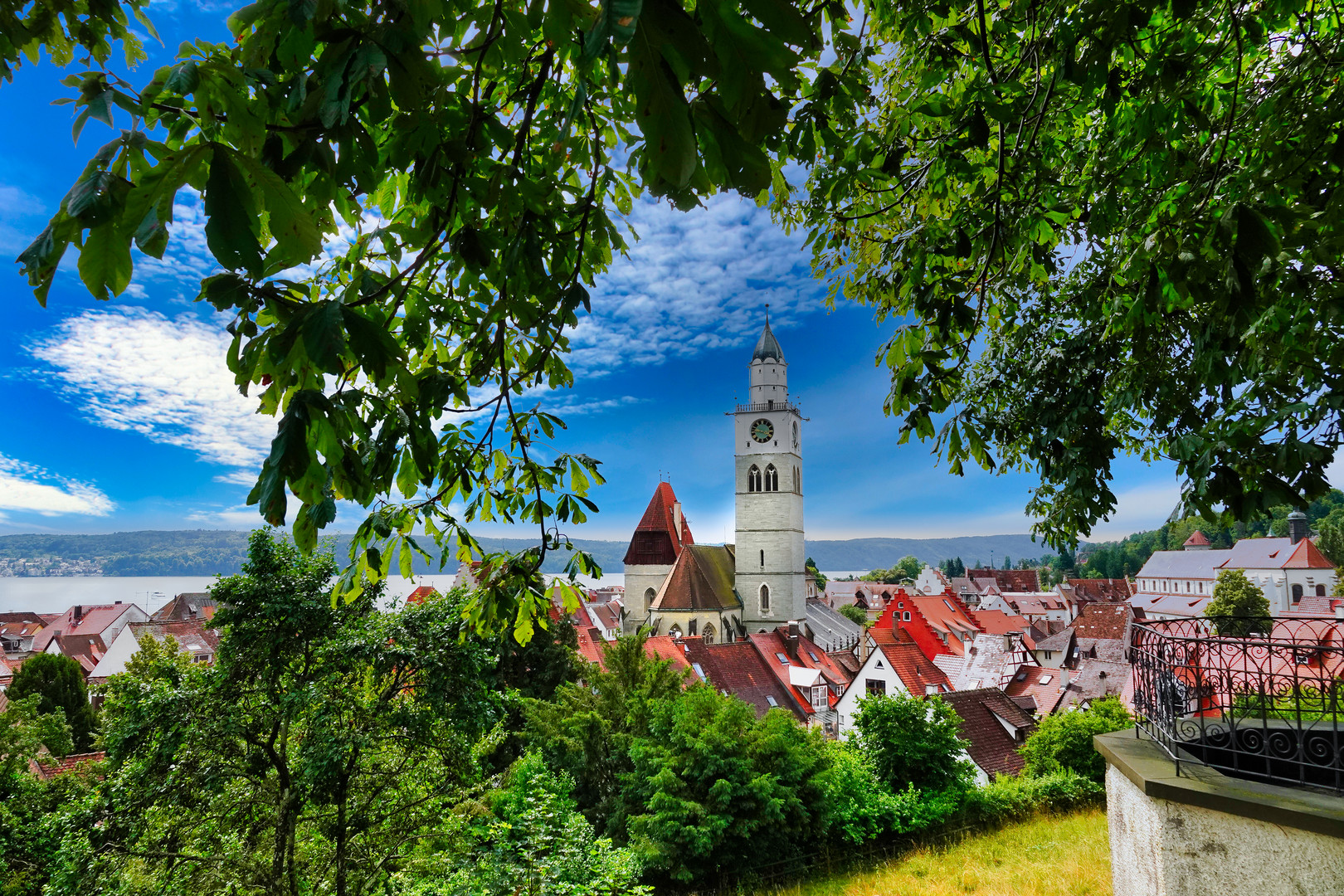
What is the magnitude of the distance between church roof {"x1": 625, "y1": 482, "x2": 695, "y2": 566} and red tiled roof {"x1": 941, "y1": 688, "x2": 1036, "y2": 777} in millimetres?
22004

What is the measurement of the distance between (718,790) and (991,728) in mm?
11540

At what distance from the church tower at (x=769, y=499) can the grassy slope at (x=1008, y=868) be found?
Result: 27915 mm

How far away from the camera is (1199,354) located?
3125mm

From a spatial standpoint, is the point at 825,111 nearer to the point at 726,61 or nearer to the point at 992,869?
the point at 726,61

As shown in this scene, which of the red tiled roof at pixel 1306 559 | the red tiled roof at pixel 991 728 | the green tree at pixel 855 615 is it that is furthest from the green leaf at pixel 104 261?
the green tree at pixel 855 615

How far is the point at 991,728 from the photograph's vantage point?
18.2 meters

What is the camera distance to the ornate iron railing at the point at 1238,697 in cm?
363

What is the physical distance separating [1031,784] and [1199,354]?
14.0 m

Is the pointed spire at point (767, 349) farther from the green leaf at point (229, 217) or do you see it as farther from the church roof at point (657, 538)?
the green leaf at point (229, 217)

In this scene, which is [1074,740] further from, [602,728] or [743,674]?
[743,674]

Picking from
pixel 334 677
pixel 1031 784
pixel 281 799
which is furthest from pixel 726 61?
pixel 1031 784

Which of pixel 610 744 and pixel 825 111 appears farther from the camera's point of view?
pixel 610 744

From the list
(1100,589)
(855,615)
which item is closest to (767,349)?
(855,615)

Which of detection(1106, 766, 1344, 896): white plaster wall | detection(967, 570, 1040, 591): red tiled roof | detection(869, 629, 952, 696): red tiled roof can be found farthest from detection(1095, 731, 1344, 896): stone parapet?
detection(967, 570, 1040, 591): red tiled roof
